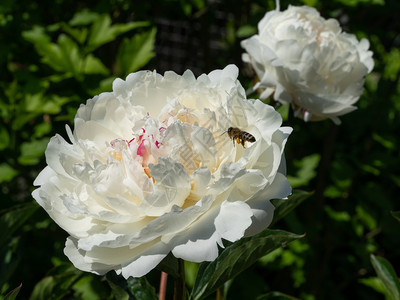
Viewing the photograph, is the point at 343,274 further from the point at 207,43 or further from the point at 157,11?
the point at 157,11

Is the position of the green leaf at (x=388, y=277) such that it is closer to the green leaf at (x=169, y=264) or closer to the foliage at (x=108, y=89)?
the foliage at (x=108, y=89)

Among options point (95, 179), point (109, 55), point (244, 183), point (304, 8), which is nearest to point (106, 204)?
point (95, 179)

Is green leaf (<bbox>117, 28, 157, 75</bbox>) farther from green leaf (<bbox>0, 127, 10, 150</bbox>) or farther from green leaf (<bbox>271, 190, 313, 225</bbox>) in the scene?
green leaf (<bbox>271, 190, 313, 225</bbox>)

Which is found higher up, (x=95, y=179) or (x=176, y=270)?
(x=95, y=179)

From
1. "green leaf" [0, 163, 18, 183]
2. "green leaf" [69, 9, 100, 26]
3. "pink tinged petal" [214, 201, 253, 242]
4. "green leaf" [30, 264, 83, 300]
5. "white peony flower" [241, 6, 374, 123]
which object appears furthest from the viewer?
"green leaf" [69, 9, 100, 26]

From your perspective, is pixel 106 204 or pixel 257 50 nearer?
pixel 106 204

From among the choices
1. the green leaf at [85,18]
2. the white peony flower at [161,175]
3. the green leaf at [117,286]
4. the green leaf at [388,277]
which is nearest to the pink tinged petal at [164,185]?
the white peony flower at [161,175]

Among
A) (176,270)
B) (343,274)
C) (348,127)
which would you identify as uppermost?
(176,270)

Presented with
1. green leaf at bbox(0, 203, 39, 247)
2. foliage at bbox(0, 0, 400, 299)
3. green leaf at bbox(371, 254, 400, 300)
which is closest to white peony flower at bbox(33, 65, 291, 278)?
foliage at bbox(0, 0, 400, 299)
